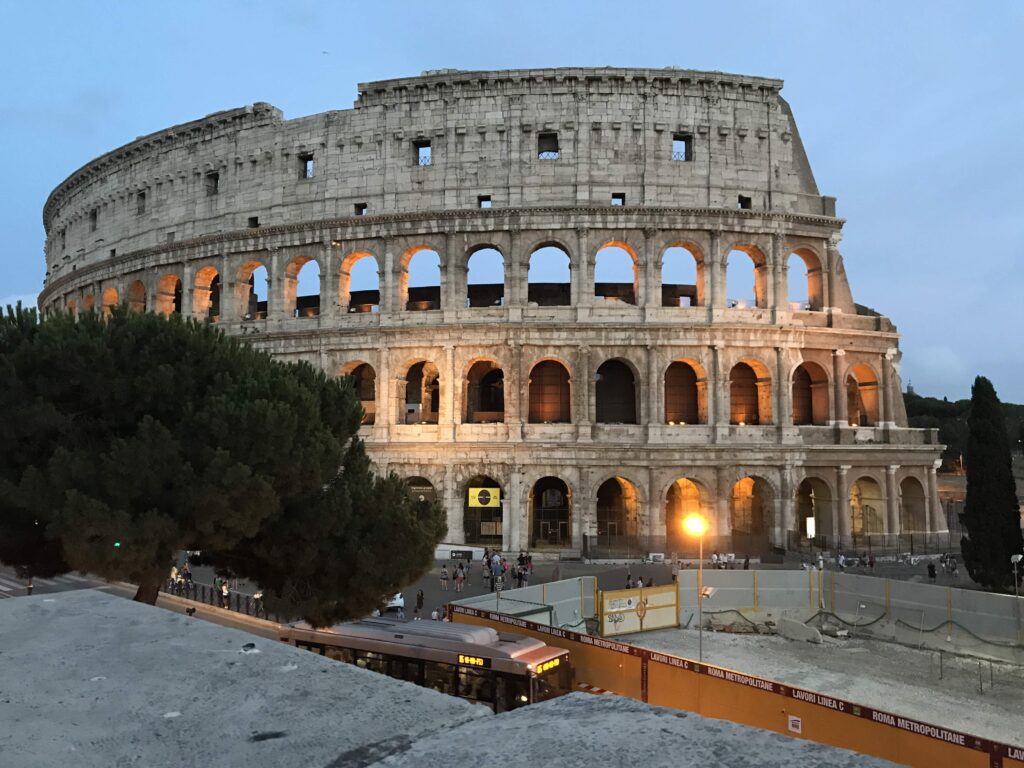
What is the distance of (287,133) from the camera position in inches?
1282

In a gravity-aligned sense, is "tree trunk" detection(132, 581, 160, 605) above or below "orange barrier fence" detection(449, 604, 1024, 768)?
above

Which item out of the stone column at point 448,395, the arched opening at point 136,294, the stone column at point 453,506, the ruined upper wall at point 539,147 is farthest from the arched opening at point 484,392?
the arched opening at point 136,294

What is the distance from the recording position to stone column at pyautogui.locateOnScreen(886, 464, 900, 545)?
29875 millimetres

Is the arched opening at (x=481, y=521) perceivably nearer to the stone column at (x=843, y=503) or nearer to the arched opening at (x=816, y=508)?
the arched opening at (x=816, y=508)

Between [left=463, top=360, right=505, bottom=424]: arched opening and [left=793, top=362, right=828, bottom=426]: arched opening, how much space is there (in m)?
12.6

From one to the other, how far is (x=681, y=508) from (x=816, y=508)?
565 centimetres

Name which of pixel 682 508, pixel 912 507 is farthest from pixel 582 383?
pixel 912 507

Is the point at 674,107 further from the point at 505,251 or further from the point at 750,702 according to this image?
the point at 750,702

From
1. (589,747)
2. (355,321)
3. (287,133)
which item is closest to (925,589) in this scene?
(589,747)

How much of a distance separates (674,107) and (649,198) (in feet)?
12.9

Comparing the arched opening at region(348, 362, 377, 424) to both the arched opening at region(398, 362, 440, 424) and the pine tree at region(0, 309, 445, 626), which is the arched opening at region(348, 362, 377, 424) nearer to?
the arched opening at region(398, 362, 440, 424)

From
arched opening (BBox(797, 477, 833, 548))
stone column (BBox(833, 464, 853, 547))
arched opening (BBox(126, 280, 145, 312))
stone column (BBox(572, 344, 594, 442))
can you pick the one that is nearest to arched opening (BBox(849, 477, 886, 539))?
stone column (BBox(833, 464, 853, 547))

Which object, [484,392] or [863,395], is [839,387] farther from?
[484,392]

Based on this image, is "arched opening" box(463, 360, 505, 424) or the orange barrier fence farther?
"arched opening" box(463, 360, 505, 424)
